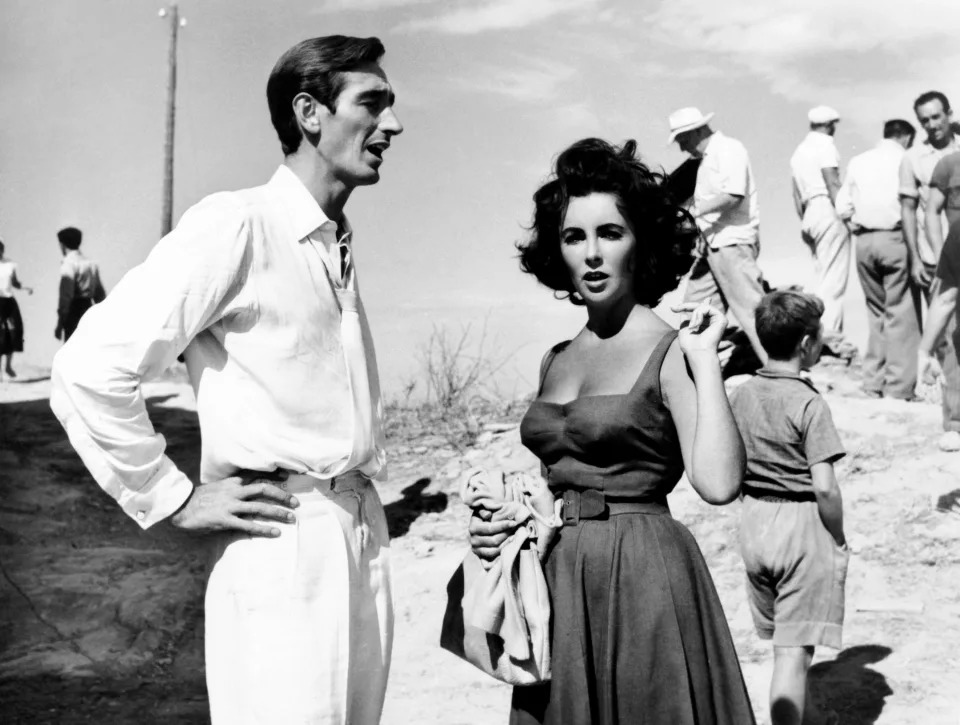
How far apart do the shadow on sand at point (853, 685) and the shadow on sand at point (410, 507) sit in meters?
3.21

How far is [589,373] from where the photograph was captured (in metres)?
2.85

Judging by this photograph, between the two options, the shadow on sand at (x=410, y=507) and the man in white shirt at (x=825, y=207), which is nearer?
the shadow on sand at (x=410, y=507)

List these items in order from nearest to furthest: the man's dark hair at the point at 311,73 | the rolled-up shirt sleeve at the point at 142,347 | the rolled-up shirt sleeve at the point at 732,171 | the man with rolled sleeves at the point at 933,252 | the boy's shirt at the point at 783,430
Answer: the rolled-up shirt sleeve at the point at 142,347, the man's dark hair at the point at 311,73, the boy's shirt at the point at 783,430, the man with rolled sleeves at the point at 933,252, the rolled-up shirt sleeve at the point at 732,171

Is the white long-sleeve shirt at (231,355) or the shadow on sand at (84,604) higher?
the white long-sleeve shirt at (231,355)

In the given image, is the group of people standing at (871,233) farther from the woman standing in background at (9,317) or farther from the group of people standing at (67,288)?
the woman standing in background at (9,317)

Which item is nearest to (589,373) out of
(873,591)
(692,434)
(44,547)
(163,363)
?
(692,434)

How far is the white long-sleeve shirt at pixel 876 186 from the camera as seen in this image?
27.7 feet

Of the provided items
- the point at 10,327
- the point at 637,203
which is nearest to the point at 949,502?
the point at 637,203

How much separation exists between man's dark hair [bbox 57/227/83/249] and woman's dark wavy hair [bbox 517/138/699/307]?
892 centimetres

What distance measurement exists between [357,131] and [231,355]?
0.56 metres

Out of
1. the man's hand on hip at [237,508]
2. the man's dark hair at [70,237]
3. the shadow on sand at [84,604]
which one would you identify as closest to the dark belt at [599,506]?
the man's hand on hip at [237,508]

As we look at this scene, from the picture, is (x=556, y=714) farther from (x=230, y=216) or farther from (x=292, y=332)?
(x=230, y=216)

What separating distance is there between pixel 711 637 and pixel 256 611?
1.01 metres

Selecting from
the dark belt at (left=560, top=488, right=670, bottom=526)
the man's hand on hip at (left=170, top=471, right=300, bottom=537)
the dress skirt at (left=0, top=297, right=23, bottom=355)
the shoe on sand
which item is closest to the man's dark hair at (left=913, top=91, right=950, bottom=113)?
the shoe on sand
